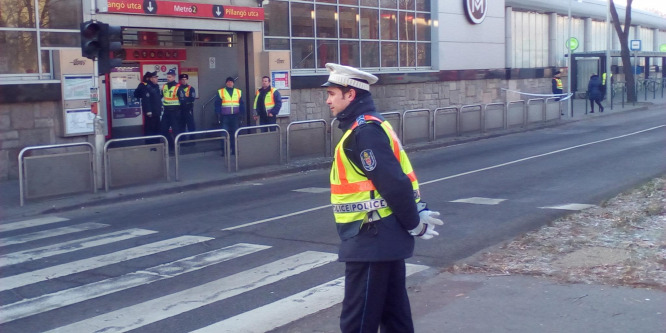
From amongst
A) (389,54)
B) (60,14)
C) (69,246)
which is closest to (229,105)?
(60,14)

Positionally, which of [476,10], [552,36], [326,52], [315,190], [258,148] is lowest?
[315,190]

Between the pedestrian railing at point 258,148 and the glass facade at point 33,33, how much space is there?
4.15 meters

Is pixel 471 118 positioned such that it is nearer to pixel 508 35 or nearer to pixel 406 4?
pixel 406 4

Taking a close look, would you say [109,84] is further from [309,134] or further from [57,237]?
[57,237]

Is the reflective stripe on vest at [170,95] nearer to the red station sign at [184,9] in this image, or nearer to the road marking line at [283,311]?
the red station sign at [184,9]

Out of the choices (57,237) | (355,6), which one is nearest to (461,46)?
(355,6)

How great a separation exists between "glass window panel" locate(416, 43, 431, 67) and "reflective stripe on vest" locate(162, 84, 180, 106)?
1167 cm

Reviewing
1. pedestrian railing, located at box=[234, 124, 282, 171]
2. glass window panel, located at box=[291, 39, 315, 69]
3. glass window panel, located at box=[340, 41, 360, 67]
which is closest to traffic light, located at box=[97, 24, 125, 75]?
pedestrian railing, located at box=[234, 124, 282, 171]

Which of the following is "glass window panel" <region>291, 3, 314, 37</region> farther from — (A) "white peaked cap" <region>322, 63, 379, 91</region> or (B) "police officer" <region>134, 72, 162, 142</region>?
(A) "white peaked cap" <region>322, 63, 379, 91</region>

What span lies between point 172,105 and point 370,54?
885 cm

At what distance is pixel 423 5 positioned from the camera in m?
28.1

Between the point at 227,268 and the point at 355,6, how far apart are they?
1771cm

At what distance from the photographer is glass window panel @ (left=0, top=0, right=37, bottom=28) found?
51.5ft

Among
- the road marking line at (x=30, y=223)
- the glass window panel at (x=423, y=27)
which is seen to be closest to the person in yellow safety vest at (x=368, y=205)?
the road marking line at (x=30, y=223)
